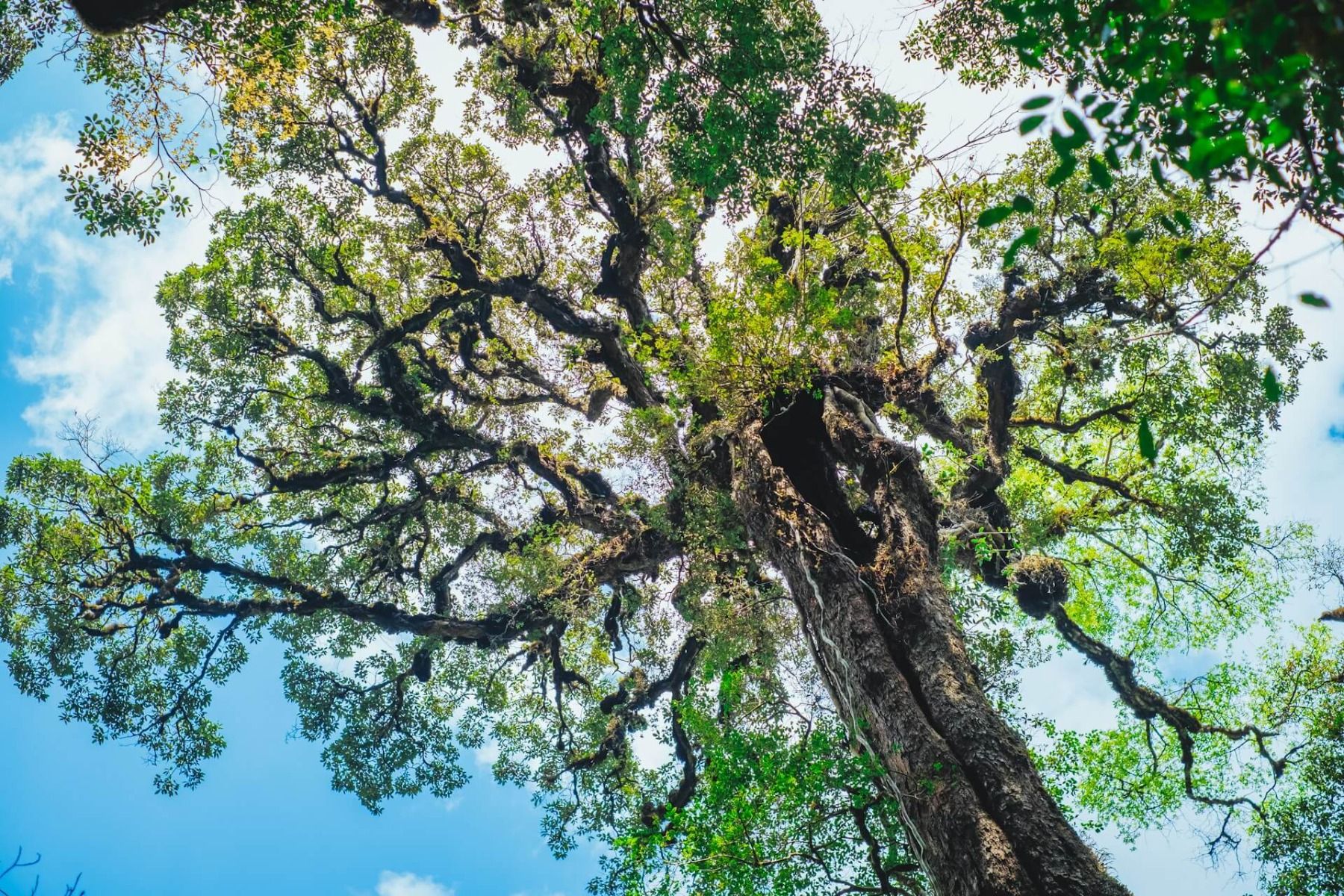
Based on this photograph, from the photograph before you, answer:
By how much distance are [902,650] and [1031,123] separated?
456 cm

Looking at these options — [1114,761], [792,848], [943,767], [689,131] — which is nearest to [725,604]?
[792,848]

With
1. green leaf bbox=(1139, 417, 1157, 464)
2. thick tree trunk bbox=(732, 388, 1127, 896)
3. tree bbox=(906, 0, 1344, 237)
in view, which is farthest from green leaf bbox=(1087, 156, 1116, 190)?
thick tree trunk bbox=(732, 388, 1127, 896)

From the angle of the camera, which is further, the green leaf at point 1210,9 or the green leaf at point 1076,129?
the green leaf at point 1076,129

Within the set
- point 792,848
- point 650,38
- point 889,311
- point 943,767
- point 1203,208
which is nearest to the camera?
point 943,767

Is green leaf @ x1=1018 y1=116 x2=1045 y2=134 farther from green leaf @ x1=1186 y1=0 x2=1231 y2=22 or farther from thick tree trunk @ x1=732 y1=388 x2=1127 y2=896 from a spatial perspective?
thick tree trunk @ x1=732 y1=388 x2=1127 y2=896

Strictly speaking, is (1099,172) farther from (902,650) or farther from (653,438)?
(653,438)

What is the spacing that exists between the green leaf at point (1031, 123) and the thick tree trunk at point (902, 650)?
3773 millimetres

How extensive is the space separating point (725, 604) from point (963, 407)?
6.32m

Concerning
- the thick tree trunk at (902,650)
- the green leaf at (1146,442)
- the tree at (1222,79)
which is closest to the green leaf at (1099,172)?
the tree at (1222,79)

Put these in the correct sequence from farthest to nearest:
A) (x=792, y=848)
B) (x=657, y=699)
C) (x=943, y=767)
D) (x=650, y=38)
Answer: (x=657, y=699) → (x=650, y=38) → (x=792, y=848) → (x=943, y=767)

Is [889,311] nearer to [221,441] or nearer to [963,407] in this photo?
[963,407]

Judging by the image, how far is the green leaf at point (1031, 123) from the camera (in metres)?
2.20

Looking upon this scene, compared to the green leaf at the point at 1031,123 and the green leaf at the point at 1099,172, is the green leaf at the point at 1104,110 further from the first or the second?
the green leaf at the point at 1031,123

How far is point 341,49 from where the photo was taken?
10070 millimetres
